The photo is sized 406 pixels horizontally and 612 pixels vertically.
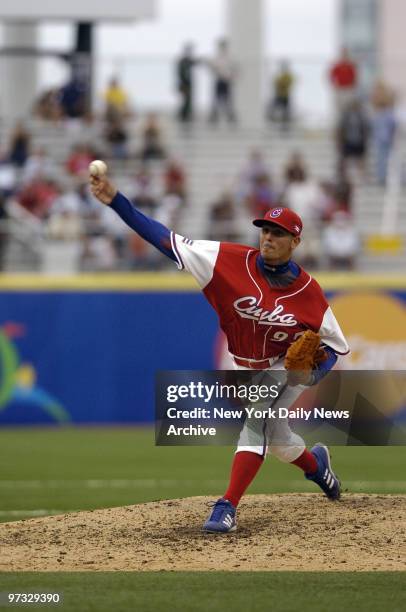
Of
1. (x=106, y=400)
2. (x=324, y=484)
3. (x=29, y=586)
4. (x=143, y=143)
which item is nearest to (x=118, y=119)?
(x=143, y=143)

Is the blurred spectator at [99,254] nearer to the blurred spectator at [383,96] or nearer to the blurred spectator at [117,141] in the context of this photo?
the blurred spectator at [117,141]

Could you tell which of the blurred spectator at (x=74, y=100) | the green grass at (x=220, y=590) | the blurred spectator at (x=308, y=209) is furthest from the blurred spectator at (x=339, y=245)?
the green grass at (x=220, y=590)

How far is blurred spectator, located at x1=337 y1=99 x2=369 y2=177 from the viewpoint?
22047 millimetres

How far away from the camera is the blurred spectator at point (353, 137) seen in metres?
22.0

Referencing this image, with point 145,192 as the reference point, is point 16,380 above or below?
below

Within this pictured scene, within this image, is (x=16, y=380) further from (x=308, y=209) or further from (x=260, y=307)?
(x=260, y=307)

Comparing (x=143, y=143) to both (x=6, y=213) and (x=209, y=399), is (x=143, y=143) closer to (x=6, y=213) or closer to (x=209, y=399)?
(x=6, y=213)

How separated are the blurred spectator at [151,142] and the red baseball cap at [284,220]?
1438 centimetres

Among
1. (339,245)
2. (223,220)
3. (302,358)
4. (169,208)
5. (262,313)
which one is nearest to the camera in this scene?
(302,358)

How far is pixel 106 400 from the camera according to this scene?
1706cm

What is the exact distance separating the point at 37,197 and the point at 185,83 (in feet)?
13.8

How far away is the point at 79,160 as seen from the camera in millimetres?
21125

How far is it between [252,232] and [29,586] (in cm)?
1340

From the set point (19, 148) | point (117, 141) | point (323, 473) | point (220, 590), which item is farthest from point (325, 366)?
point (117, 141)
